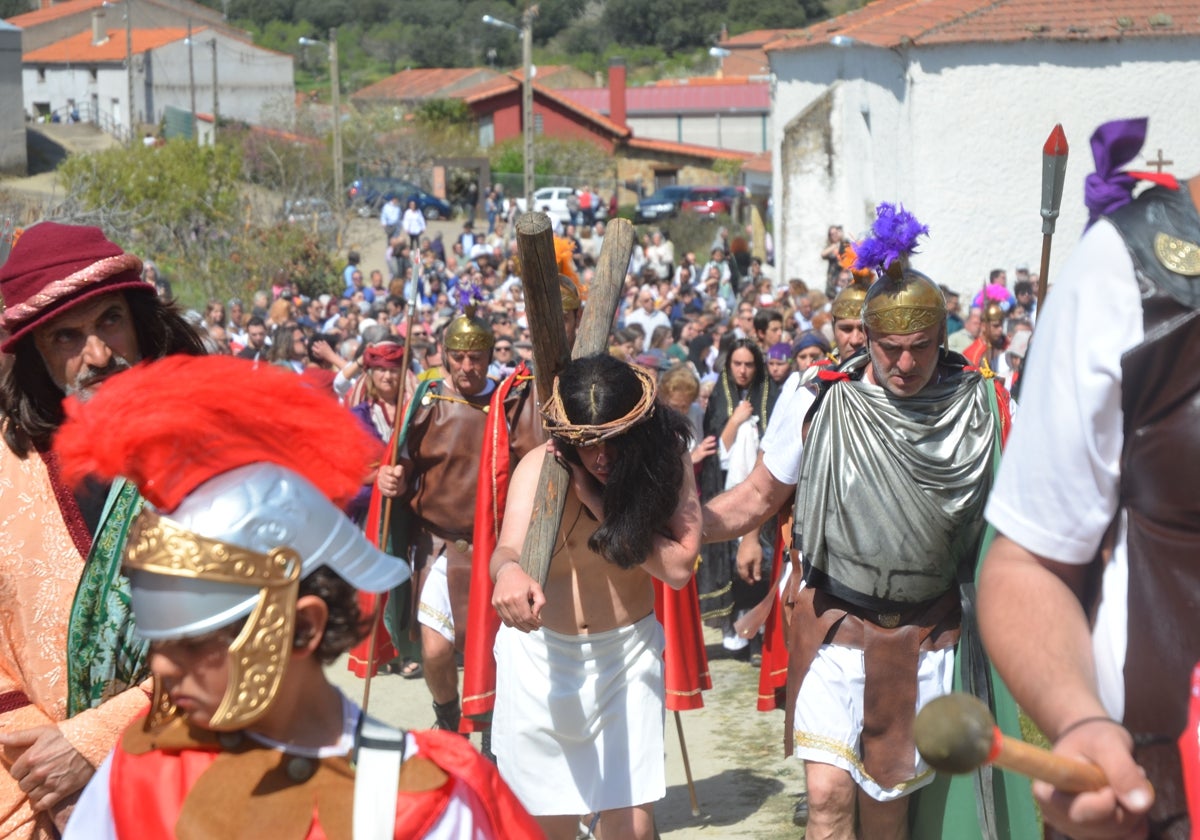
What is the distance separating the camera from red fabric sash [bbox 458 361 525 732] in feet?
19.9

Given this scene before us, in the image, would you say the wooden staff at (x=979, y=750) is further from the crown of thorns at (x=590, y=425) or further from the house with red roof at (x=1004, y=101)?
the house with red roof at (x=1004, y=101)

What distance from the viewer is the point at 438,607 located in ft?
24.6

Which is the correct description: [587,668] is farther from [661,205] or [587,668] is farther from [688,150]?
[688,150]

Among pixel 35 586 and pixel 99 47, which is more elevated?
pixel 99 47

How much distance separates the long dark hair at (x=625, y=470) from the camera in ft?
15.2

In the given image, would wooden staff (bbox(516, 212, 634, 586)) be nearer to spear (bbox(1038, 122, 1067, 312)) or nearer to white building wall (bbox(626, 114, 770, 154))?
spear (bbox(1038, 122, 1067, 312))

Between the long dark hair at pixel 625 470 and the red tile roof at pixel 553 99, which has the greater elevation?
the red tile roof at pixel 553 99

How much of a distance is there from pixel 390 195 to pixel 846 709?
4148 centimetres

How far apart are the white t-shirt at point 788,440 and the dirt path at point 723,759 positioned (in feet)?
7.04

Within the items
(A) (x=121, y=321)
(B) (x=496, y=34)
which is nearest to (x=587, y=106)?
(B) (x=496, y=34)

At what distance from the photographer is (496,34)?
→ 10406cm

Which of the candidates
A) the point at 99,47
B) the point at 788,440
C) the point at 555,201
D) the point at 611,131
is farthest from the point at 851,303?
the point at 99,47

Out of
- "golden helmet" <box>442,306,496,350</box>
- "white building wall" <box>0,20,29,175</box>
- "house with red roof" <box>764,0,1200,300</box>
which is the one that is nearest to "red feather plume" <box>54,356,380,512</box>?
"golden helmet" <box>442,306,496,350</box>

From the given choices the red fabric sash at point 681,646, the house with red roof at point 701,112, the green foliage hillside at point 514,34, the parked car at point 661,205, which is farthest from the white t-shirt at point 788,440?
the green foliage hillside at point 514,34
